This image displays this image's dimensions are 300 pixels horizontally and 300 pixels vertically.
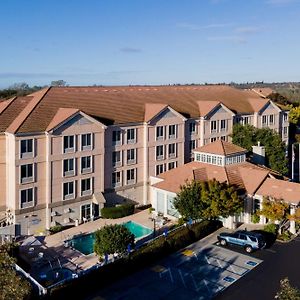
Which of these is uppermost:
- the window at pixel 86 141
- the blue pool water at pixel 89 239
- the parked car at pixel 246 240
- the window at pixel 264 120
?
the window at pixel 264 120

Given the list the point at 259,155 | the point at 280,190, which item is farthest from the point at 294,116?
the point at 280,190

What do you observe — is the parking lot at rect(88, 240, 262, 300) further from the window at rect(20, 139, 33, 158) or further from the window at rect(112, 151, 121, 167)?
the window at rect(20, 139, 33, 158)

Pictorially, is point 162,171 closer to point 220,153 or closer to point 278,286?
point 220,153

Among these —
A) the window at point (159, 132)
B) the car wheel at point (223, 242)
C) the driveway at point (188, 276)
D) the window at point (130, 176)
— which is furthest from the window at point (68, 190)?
the car wheel at point (223, 242)

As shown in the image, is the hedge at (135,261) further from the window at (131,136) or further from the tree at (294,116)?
the tree at (294,116)

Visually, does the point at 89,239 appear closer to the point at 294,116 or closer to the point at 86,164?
the point at 86,164

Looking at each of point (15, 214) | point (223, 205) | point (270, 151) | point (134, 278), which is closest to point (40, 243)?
point (15, 214)

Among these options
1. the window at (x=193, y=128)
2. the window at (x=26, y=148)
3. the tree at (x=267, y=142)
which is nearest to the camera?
the window at (x=26, y=148)
